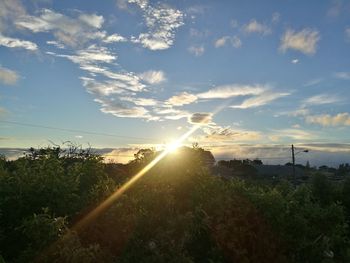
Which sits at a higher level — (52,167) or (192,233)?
(52,167)

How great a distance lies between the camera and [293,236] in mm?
13859

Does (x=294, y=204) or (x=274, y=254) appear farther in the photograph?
(x=294, y=204)

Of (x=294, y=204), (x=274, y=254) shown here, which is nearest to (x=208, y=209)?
(x=274, y=254)

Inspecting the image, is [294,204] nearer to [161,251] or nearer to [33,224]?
Answer: [161,251]

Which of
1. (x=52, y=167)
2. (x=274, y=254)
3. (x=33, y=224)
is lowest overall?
(x=274, y=254)

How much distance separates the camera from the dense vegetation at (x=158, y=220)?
35.9 feet

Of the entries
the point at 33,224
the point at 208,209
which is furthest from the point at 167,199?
the point at 33,224

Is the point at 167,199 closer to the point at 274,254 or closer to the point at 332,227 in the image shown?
the point at 274,254

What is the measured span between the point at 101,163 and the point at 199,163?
3657 mm

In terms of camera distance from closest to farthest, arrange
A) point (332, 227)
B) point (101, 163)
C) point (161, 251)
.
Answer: point (161, 251) → point (332, 227) → point (101, 163)

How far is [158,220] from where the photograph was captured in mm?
12797

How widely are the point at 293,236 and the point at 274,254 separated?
166 cm

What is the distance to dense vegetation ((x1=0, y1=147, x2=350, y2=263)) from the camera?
10.9 metres

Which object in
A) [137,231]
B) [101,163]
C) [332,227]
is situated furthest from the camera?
[101,163]
